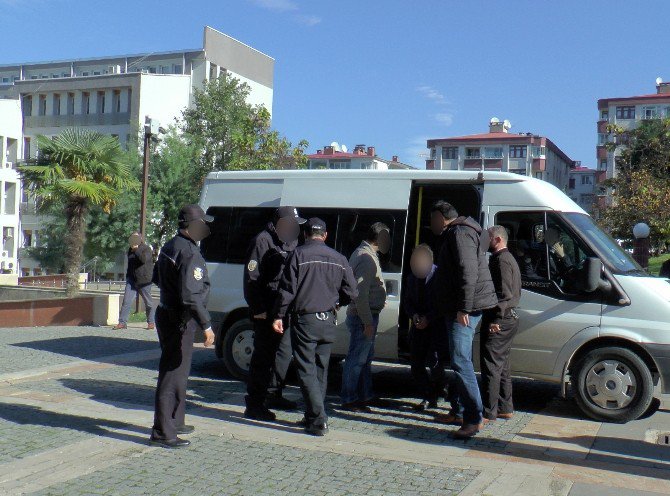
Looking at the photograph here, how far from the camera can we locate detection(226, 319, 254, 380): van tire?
33.1 feet

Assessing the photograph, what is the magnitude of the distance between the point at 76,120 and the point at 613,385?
194ft

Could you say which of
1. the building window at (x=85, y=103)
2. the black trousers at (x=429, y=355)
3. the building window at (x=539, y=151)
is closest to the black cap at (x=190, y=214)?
the black trousers at (x=429, y=355)

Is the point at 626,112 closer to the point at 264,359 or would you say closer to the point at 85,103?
the point at 85,103

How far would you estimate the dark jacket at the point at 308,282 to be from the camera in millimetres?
7086

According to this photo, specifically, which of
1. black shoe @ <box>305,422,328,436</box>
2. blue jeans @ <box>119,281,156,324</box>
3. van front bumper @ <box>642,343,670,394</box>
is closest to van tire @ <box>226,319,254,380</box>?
black shoe @ <box>305,422,328,436</box>

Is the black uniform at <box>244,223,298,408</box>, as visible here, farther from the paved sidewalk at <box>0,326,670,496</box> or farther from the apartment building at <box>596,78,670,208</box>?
the apartment building at <box>596,78,670,208</box>

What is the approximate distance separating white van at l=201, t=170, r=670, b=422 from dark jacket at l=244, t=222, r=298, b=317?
5.90 feet

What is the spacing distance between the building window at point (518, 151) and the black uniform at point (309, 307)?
296 feet

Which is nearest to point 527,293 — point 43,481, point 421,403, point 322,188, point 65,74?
point 421,403

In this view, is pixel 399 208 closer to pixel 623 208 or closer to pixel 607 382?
pixel 607 382

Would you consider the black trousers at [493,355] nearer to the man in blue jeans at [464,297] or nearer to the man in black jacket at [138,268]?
the man in blue jeans at [464,297]

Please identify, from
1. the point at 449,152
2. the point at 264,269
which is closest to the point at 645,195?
the point at 264,269

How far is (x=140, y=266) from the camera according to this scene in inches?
601

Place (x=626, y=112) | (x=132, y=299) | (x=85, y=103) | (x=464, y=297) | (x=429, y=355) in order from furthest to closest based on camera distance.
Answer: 1. (x=626, y=112)
2. (x=85, y=103)
3. (x=132, y=299)
4. (x=429, y=355)
5. (x=464, y=297)
